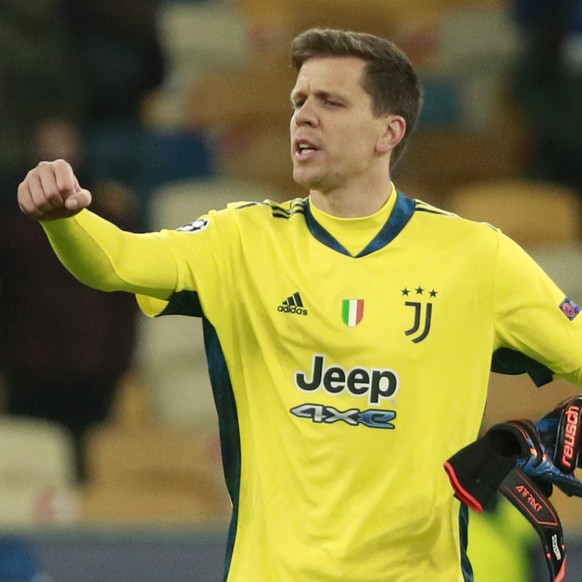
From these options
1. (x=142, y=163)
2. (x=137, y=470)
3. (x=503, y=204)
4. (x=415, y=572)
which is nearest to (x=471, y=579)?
(x=415, y=572)

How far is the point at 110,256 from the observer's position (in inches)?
139

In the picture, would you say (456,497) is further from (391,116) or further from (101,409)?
(101,409)

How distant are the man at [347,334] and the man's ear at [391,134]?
10 mm

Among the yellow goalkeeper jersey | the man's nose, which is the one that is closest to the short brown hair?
the man's nose

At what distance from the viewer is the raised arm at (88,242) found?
328cm

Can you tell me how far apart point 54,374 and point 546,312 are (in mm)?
4495

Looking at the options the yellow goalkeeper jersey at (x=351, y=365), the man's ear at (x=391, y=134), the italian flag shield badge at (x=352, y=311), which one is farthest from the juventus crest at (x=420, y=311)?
the man's ear at (x=391, y=134)

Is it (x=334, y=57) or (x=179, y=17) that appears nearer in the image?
(x=334, y=57)

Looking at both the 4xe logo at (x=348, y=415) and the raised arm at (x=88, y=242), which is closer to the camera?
the raised arm at (x=88, y=242)

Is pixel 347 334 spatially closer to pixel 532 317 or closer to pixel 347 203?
pixel 347 203

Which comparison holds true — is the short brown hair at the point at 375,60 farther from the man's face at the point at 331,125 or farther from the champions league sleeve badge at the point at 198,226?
the champions league sleeve badge at the point at 198,226

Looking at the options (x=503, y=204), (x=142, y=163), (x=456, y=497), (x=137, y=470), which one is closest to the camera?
(x=456, y=497)

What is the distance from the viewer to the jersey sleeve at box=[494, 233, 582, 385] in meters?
3.83

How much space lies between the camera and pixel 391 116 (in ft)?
13.1
